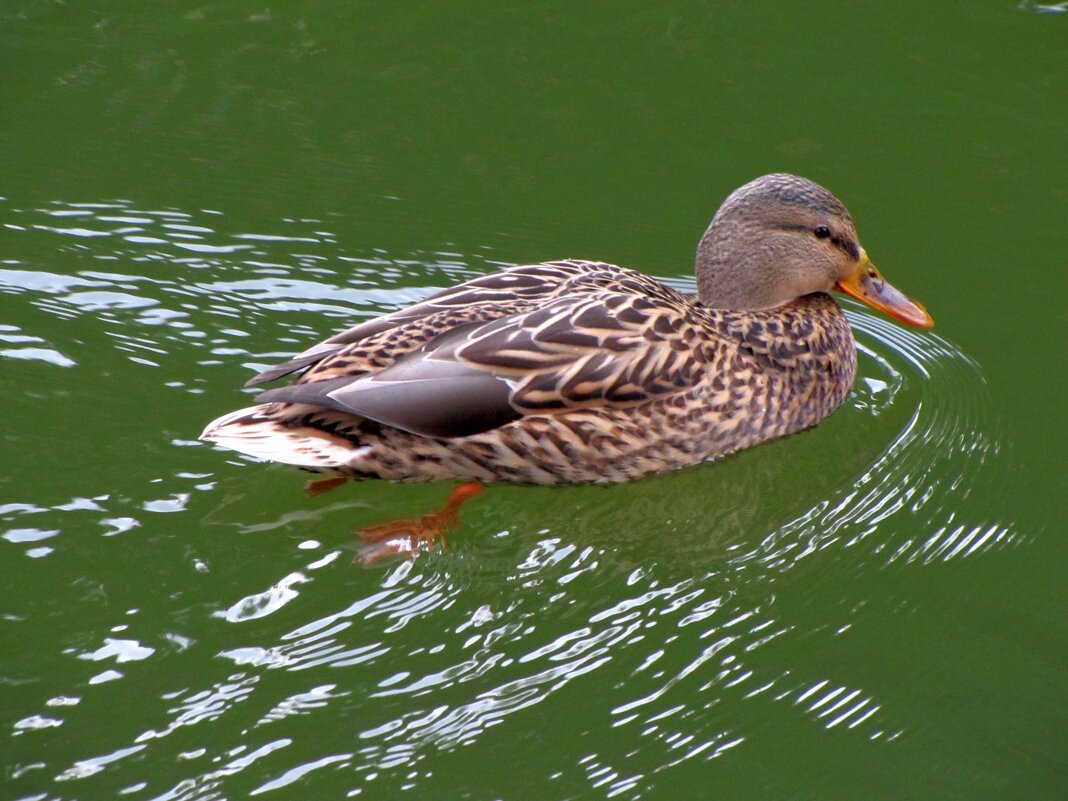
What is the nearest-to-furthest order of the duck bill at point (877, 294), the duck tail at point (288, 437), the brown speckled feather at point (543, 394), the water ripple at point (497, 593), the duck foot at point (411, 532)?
the water ripple at point (497, 593) < the duck foot at point (411, 532) < the duck tail at point (288, 437) < the brown speckled feather at point (543, 394) < the duck bill at point (877, 294)

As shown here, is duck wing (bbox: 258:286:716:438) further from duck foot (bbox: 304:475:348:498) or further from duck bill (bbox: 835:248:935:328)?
duck bill (bbox: 835:248:935:328)

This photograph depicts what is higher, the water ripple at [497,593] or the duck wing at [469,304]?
the duck wing at [469,304]

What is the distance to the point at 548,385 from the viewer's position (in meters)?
5.31

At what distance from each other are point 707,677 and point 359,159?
4223 mm

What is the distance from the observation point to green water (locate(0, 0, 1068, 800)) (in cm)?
424

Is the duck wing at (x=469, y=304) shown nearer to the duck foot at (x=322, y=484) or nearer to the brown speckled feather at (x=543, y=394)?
the brown speckled feather at (x=543, y=394)

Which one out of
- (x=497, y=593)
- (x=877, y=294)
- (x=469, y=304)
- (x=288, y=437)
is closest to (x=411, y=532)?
(x=497, y=593)

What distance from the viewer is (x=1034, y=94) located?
27.3 ft

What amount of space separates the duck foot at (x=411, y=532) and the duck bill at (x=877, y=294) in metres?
2.12

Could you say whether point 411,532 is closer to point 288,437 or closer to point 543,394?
point 288,437

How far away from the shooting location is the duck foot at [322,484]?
5.32 m

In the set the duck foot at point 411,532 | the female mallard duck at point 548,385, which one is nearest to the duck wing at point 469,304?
the female mallard duck at point 548,385

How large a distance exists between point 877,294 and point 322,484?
2.70 meters

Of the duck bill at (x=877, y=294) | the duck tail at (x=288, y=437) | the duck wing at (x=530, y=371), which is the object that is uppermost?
the duck bill at (x=877, y=294)
